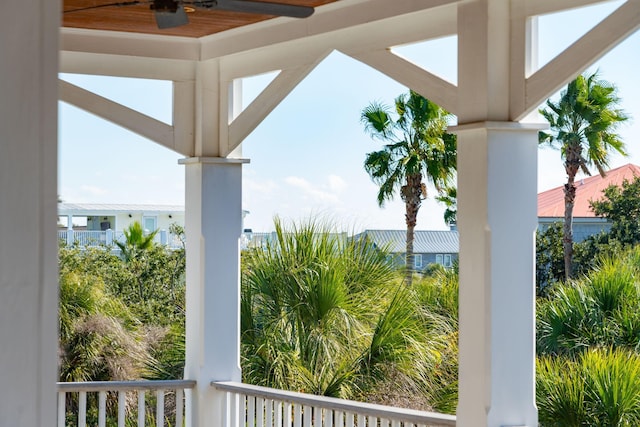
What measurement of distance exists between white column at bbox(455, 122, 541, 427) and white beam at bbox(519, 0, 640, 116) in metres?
0.18

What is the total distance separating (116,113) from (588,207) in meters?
16.0

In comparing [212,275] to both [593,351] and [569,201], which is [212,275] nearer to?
[593,351]

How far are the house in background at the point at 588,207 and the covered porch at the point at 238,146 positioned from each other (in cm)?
1468

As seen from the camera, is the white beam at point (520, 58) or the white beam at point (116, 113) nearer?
the white beam at point (520, 58)

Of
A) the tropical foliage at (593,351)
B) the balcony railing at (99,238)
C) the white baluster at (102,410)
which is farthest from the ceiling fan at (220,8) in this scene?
the balcony railing at (99,238)

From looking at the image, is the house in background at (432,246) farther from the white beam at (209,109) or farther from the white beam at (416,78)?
the white beam at (416,78)

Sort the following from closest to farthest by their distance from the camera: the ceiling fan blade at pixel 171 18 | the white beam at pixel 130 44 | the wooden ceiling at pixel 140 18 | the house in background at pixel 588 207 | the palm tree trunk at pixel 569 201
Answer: the ceiling fan blade at pixel 171 18
the wooden ceiling at pixel 140 18
the white beam at pixel 130 44
the palm tree trunk at pixel 569 201
the house in background at pixel 588 207

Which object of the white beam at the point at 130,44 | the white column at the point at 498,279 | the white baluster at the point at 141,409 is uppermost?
the white beam at the point at 130,44

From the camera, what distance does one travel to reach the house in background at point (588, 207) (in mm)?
19692

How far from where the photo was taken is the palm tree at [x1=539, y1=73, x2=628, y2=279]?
17.2 meters

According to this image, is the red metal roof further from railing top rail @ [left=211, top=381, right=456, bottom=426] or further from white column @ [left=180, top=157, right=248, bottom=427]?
railing top rail @ [left=211, top=381, right=456, bottom=426]

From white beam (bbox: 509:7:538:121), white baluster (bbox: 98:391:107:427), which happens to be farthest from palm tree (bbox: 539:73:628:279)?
white beam (bbox: 509:7:538:121)

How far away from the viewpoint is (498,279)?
4023mm

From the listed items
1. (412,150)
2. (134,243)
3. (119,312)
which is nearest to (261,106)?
(119,312)
